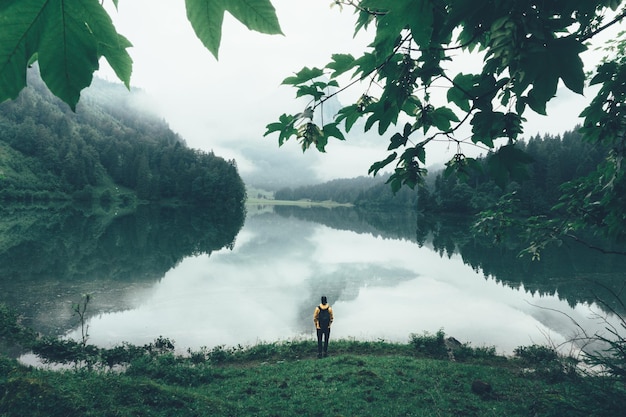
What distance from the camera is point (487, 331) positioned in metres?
17.8

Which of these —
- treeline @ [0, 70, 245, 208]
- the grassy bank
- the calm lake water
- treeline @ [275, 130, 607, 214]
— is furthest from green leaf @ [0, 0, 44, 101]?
treeline @ [0, 70, 245, 208]

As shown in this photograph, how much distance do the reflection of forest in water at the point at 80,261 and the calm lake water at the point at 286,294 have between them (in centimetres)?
13

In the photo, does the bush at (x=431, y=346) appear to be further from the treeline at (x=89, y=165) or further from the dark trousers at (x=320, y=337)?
the treeline at (x=89, y=165)

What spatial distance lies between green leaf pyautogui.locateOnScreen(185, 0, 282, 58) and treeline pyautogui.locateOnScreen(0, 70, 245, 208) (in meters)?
116

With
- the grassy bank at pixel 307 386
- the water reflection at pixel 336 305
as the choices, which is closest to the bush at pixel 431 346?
the grassy bank at pixel 307 386

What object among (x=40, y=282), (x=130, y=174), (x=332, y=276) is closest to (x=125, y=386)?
(x=40, y=282)

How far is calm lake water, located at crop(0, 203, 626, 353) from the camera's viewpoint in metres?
16.9

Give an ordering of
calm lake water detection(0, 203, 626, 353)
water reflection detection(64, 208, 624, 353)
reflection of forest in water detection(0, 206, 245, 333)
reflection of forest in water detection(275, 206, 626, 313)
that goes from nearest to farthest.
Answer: water reflection detection(64, 208, 624, 353) → calm lake water detection(0, 203, 626, 353) → reflection of forest in water detection(0, 206, 245, 333) → reflection of forest in water detection(275, 206, 626, 313)

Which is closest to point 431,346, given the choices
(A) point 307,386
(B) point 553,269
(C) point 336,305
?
(A) point 307,386

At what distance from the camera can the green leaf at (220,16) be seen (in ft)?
3.19

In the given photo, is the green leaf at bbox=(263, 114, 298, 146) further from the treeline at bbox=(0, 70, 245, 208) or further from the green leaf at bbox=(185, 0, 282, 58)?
the treeline at bbox=(0, 70, 245, 208)

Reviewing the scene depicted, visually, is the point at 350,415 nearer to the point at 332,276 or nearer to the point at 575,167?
the point at 332,276

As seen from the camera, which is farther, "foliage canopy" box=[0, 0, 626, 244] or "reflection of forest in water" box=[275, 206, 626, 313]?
"reflection of forest in water" box=[275, 206, 626, 313]

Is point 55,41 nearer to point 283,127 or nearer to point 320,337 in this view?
point 283,127
